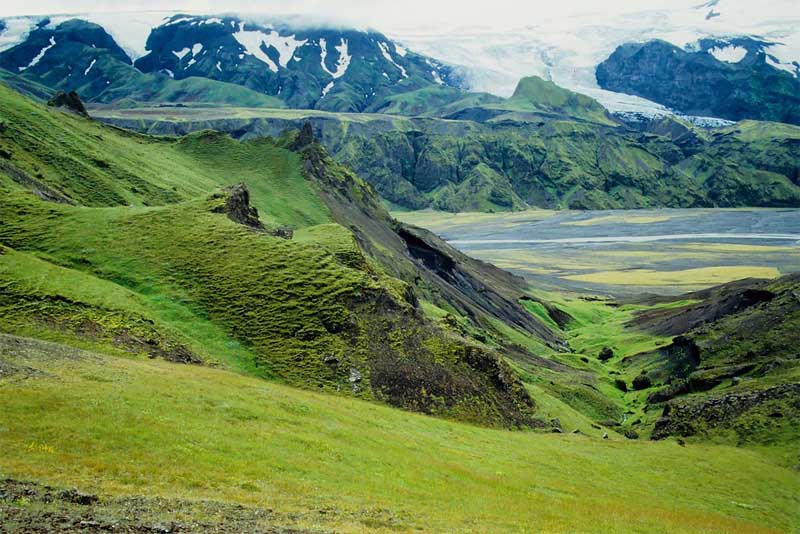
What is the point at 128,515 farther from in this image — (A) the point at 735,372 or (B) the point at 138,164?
(B) the point at 138,164

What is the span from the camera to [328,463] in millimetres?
30547

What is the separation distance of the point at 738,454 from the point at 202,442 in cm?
4476

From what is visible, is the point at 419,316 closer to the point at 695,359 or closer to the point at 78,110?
the point at 695,359

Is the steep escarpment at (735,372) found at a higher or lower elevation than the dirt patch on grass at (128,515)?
lower

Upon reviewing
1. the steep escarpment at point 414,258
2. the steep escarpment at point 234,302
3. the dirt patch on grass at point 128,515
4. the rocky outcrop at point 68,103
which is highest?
the rocky outcrop at point 68,103

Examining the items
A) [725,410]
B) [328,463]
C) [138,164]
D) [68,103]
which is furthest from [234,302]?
[68,103]

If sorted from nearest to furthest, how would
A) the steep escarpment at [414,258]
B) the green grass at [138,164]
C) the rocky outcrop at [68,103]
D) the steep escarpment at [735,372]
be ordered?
the steep escarpment at [735,372] → the green grass at [138,164] → the steep escarpment at [414,258] → the rocky outcrop at [68,103]

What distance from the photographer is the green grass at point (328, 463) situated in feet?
80.1

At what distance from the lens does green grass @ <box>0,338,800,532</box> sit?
24422 millimetres

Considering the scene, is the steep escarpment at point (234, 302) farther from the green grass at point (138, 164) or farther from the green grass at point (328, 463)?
the green grass at point (328, 463)

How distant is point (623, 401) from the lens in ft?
281

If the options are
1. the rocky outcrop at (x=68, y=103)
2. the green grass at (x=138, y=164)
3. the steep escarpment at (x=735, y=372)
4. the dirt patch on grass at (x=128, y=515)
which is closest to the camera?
the dirt patch on grass at (x=128, y=515)

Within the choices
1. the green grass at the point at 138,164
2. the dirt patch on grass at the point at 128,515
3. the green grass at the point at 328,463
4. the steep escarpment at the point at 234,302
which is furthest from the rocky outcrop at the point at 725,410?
the green grass at the point at 138,164

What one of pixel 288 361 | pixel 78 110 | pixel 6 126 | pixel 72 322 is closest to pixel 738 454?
pixel 288 361
